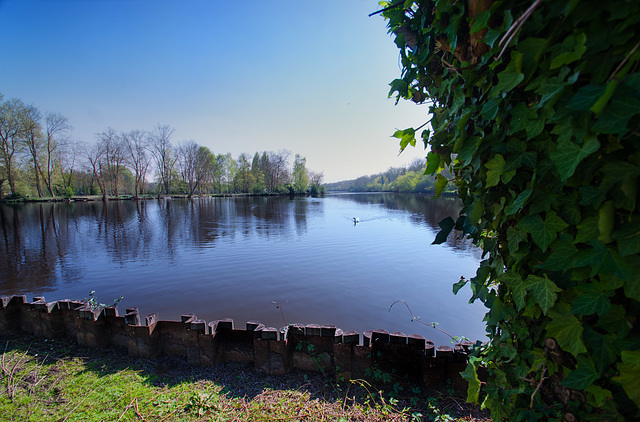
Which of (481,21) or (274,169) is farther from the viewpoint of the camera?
(274,169)

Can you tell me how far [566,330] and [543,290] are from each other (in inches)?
6.3

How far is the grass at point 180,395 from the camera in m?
2.87

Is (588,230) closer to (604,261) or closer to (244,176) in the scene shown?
(604,261)

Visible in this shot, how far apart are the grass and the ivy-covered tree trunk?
1857 mm

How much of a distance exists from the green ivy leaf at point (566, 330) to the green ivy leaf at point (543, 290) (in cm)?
4

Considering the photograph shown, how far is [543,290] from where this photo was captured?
115 centimetres

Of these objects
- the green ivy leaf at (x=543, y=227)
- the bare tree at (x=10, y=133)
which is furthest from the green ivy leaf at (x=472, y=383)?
the bare tree at (x=10, y=133)

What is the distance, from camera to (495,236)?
1548 mm

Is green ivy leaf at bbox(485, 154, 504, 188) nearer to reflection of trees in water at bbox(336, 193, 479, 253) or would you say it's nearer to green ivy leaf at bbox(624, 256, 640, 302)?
reflection of trees in water at bbox(336, 193, 479, 253)

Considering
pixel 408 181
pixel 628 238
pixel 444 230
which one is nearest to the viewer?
pixel 628 238

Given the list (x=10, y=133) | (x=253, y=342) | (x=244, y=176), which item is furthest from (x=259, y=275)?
(x=244, y=176)

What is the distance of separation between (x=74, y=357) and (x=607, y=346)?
5861 mm

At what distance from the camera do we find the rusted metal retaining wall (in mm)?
3436

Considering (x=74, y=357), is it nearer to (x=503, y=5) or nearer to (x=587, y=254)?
(x=587, y=254)
